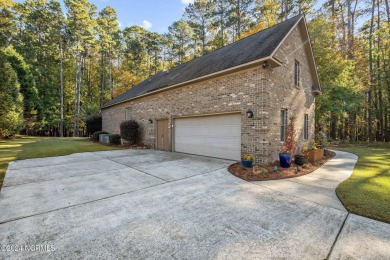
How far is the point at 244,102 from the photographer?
281 inches

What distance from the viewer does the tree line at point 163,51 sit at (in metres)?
15.0

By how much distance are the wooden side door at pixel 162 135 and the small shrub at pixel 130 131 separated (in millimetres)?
2218

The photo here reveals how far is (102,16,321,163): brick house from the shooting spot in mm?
6754

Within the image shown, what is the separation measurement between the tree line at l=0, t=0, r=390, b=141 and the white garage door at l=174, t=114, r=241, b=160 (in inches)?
326

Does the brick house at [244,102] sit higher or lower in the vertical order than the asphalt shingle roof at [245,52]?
lower

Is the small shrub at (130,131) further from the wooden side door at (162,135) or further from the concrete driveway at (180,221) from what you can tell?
the concrete driveway at (180,221)

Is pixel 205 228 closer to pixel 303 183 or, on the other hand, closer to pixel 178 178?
pixel 178 178

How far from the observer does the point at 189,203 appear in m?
3.68

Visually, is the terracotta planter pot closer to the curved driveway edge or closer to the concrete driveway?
the curved driveway edge

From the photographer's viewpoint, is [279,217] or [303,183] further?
[303,183]

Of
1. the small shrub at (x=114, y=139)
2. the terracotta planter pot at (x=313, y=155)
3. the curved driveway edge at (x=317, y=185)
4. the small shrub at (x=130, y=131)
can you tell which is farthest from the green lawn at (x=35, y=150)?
the terracotta planter pot at (x=313, y=155)

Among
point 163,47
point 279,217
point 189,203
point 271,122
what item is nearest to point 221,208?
point 189,203

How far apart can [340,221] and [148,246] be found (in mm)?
3062

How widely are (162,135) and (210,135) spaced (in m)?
3.78
